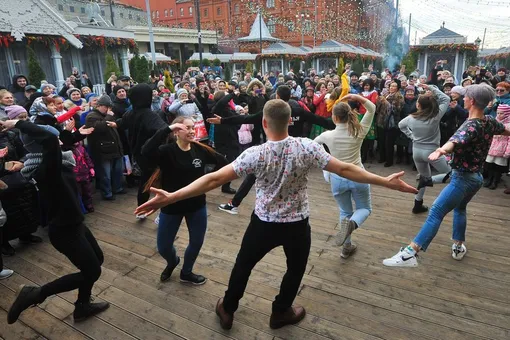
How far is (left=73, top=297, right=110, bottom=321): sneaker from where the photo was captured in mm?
3037

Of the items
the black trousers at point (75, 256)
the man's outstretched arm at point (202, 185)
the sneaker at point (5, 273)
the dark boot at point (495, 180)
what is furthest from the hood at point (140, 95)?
the dark boot at point (495, 180)

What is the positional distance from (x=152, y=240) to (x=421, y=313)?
3.23m

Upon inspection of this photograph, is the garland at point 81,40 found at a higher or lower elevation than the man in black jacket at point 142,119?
higher

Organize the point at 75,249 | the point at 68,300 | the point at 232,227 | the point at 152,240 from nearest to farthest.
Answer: the point at 75,249 < the point at 68,300 < the point at 152,240 < the point at 232,227

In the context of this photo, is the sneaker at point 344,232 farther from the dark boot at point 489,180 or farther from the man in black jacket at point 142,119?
the dark boot at point 489,180

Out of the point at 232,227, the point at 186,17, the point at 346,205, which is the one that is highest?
the point at 186,17

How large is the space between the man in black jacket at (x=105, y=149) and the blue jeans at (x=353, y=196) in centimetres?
399

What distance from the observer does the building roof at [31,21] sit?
44.3 feet

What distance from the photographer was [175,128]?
2.96 metres

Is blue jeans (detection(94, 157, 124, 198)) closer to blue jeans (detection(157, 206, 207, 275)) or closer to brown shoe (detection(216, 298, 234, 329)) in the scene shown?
blue jeans (detection(157, 206, 207, 275))

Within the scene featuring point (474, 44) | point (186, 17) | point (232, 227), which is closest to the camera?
point (232, 227)

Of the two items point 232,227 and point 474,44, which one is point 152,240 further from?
point 474,44

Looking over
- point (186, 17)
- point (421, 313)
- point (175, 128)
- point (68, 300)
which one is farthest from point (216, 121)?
point (186, 17)

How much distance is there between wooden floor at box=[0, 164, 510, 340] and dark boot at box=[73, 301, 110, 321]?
0.18 ft
